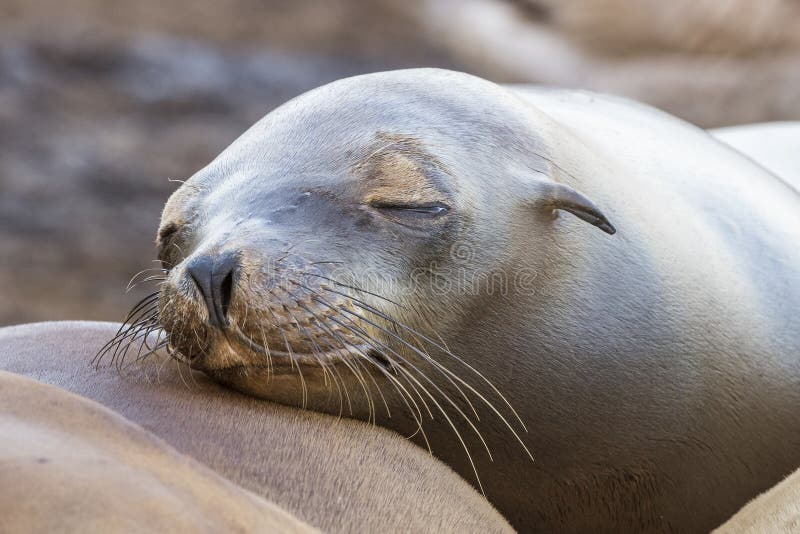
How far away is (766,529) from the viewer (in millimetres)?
2850

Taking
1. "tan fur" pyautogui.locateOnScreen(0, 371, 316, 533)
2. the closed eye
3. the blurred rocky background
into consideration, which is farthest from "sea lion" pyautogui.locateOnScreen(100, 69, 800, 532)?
the blurred rocky background

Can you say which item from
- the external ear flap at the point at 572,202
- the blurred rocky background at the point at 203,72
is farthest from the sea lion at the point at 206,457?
the blurred rocky background at the point at 203,72

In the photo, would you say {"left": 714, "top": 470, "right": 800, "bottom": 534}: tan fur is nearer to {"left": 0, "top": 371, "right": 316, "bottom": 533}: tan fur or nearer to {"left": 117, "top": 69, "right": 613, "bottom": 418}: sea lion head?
A: {"left": 117, "top": 69, "right": 613, "bottom": 418}: sea lion head

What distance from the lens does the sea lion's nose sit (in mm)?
2953

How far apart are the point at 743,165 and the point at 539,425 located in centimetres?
153

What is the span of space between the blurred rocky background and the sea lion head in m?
5.88

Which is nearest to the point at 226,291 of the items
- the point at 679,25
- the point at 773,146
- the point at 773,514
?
the point at 773,514

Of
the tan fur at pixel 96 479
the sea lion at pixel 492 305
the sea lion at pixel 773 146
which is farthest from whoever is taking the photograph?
the sea lion at pixel 773 146

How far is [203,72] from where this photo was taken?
11484 mm

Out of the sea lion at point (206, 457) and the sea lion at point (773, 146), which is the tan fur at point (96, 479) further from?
the sea lion at point (773, 146)

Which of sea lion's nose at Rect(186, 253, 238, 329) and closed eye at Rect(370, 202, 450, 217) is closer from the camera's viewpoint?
sea lion's nose at Rect(186, 253, 238, 329)

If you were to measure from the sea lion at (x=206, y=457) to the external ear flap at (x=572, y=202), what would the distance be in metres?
0.72

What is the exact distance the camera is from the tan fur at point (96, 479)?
2.16 metres

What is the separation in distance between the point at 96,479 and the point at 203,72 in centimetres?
952
